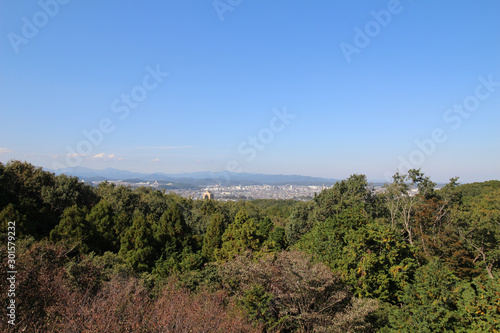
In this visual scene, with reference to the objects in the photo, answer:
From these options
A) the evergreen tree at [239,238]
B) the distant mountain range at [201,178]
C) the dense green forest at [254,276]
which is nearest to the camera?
the dense green forest at [254,276]

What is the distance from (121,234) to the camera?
19.2 m

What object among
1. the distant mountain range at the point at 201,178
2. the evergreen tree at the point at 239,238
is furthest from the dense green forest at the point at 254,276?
the distant mountain range at the point at 201,178

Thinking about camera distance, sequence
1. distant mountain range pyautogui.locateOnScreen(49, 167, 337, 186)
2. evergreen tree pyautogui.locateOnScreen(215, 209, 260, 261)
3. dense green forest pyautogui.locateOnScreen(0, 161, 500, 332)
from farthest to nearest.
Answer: distant mountain range pyautogui.locateOnScreen(49, 167, 337, 186) < evergreen tree pyautogui.locateOnScreen(215, 209, 260, 261) < dense green forest pyautogui.locateOnScreen(0, 161, 500, 332)

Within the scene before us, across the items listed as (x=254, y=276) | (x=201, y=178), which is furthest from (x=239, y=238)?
(x=201, y=178)

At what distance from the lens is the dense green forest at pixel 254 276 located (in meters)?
6.69

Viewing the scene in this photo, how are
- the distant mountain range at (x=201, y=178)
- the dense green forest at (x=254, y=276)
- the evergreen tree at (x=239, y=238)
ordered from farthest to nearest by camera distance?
1. the distant mountain range at (x=201, y=178)
2. the evergreen tree at (x=239, y=238)
3. the dense green forest at (x=254, y=276)

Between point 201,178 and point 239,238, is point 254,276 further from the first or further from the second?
point 201,178

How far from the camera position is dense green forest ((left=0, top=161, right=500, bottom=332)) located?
669 cm

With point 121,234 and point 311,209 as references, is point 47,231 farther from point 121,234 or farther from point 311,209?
point 311,209

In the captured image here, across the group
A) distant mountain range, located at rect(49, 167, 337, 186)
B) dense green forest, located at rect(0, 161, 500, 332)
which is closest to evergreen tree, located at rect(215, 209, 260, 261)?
dense green forest, located at rect(0, 161, 500, 332)

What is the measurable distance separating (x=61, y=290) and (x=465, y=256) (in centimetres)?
1756

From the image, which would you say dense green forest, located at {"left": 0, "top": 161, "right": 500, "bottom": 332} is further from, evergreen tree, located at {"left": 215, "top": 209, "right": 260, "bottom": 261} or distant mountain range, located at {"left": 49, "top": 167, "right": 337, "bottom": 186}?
distant mountain range, located at {"left": 49, "top": 167, "right": 337, "bottom": 186}

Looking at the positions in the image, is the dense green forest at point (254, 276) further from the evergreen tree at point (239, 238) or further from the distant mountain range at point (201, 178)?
the distant mountain range at point (201, 178)

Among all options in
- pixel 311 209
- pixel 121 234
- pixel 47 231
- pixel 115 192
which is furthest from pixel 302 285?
pixel 115 192
